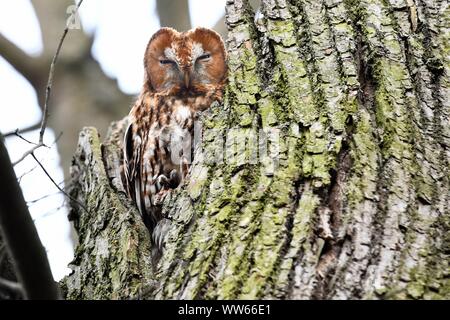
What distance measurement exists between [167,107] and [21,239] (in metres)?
1.94

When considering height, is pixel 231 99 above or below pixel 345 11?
below

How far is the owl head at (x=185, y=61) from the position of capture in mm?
3559

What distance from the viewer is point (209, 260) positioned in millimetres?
1899

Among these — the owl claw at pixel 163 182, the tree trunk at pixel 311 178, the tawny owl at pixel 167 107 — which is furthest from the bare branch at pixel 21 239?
the owl claw at pixel 163 182

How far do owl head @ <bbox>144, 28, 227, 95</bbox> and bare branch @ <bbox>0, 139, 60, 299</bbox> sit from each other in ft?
6.42

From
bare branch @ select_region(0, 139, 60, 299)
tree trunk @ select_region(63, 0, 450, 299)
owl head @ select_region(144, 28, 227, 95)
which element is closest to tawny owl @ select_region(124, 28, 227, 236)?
owl head @ select_region(144, 28, 227, 95)

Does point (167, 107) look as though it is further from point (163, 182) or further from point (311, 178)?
point (311, 178)

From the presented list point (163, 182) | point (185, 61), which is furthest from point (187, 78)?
point (163, 182)

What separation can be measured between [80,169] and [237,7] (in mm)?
1296

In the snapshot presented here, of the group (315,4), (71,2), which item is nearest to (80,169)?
(315,4)

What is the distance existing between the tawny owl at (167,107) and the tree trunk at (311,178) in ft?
1.68

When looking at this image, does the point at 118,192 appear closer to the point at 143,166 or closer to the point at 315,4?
the point at 143,166

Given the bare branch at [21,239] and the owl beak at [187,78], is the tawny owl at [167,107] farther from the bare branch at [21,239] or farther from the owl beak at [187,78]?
the bare branch at [21,239]

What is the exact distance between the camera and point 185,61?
11.8ft
